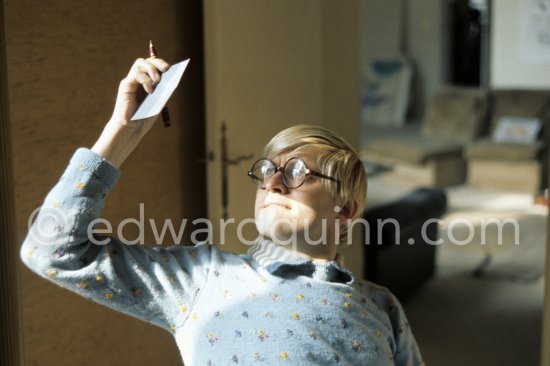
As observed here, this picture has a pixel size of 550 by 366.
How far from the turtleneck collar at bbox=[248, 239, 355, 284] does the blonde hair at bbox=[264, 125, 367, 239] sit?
0.49ft

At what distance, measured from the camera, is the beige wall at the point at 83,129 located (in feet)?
9.04

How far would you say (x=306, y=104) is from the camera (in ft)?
12.6

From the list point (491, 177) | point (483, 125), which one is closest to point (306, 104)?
point (491, 177)

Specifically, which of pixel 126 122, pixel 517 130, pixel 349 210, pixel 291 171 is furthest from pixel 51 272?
pixel 517 130

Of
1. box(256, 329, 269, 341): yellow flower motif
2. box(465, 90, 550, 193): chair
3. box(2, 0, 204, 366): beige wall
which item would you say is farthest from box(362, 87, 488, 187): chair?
box(256, 329, 269, 341): yellow flower motif

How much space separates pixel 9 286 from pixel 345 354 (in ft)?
4.56

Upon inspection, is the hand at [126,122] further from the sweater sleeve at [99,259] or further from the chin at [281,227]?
the chin at [281,227]

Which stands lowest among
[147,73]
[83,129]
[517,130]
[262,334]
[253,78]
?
[517,130]

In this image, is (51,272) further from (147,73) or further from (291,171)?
(291,171)

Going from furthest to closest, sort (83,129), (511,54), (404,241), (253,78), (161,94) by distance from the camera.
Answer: (511,54)
(404,241)
(253,78)
(83,129)
(161,94)

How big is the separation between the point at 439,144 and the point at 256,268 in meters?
6.61

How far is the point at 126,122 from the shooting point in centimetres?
165

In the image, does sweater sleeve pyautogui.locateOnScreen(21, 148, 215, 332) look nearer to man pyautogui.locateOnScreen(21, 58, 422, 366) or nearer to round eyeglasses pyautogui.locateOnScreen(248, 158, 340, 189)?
man pyautogui.locateOnScreen(21, 58, 422, 366)

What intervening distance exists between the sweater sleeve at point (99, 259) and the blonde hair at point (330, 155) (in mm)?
285
